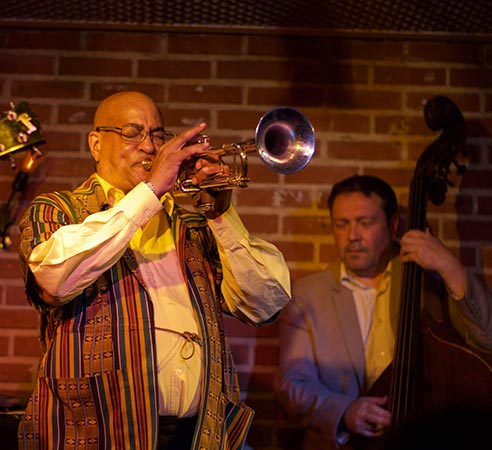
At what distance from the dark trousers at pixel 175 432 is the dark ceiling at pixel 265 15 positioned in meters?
1.72

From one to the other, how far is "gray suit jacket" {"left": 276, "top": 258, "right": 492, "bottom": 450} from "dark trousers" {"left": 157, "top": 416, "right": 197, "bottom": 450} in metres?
0.77

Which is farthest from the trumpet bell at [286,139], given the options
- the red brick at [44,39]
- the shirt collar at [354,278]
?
the red brick at [44,39]

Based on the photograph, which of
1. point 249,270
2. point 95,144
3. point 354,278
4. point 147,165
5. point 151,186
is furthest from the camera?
point 354,278

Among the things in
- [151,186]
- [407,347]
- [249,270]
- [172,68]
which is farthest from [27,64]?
[407,347]

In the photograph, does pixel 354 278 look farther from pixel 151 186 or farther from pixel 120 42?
pixel 120 42

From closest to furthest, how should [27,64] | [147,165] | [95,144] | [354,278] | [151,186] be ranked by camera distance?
[151,186] < [147,165] < [95,144] < [354,278] < [27,64]

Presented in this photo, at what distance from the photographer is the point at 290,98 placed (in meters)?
3.48

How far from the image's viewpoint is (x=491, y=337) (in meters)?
3.08

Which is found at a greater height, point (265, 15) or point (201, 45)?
point (265, 15)

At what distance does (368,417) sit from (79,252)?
1.25m

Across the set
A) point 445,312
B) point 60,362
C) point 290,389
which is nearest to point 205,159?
point 60,362

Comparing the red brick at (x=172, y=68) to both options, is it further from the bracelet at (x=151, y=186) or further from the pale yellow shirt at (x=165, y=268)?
the bracelet at (x=151, y=186)

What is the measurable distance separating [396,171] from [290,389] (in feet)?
3.47

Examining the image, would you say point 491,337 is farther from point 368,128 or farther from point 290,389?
point 368,128
